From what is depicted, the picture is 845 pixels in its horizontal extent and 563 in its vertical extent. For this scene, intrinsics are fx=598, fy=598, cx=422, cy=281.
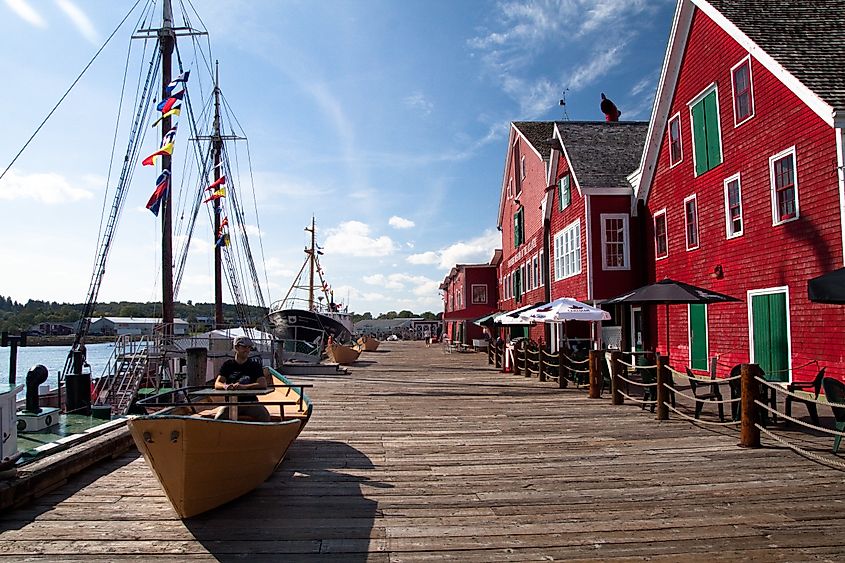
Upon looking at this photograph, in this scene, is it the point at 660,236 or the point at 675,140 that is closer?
the point at 675,140

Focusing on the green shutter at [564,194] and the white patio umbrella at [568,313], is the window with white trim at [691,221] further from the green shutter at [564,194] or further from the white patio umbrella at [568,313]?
the green shutter at [564,194]

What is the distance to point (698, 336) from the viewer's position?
16.1 metres

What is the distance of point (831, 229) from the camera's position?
36.9 ft

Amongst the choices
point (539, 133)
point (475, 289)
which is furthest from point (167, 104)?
point (475, 289)

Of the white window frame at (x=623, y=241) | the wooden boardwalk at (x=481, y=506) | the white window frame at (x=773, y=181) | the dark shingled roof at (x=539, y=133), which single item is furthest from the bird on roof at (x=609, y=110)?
the wooden boardwalk at (x=481, y=506)

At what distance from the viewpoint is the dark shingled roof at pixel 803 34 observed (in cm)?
1184

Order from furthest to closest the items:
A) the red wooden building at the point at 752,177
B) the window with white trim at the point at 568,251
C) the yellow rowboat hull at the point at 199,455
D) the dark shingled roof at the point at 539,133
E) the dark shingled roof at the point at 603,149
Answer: the dark shingled roof at the point at 539,133 < the window with white trim at the point at 568,251 < the dark shingled roof at the point at 603,149 < the red wooden building at the point at 752,177 < the yellow rowboat hull at the point at 199,455

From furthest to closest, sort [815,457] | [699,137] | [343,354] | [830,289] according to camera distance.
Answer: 1. [343,354]
2. [699,137]
3. [830,289]
4. [815,457]

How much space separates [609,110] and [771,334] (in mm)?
17341

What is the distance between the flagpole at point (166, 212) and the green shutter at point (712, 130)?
14.2m

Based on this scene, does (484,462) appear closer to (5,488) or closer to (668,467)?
(668,467)

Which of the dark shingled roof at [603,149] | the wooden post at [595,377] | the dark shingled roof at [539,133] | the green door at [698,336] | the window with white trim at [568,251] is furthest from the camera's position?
the dark shingled roof at [539,133]

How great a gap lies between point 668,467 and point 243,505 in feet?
15.4

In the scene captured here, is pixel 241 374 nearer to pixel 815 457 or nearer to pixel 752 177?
pixel 815 457
